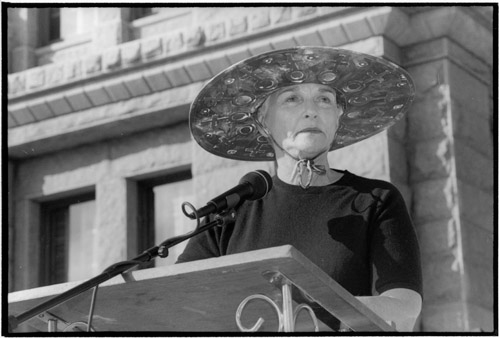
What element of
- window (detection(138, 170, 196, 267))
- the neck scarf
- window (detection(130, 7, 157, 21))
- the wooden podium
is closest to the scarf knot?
the neck scarf

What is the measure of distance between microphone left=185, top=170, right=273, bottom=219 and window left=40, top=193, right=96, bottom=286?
216 inches

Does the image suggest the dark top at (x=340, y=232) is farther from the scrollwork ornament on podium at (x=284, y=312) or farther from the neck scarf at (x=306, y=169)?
the scrollwork ornament on podium at (x=284, y=312)

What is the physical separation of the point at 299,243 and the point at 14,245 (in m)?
5.91

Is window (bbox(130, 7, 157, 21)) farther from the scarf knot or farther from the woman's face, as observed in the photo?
the scarf knot

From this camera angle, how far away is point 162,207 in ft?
31.1

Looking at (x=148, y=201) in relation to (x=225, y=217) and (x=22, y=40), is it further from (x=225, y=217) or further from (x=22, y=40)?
(x=225, y=217)

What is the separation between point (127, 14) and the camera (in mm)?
9641

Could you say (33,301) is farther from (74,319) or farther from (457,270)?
(457,270)

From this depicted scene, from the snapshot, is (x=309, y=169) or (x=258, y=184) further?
(x=309, y=169)

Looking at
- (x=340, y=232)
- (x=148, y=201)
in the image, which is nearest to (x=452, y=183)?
(x=148, y=201)

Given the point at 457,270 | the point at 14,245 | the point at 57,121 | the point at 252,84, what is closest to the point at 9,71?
the point at 57,121

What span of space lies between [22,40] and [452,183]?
3.56 meters

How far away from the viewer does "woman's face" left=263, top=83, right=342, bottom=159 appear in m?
4.36

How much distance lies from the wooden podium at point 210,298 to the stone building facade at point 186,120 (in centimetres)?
385
